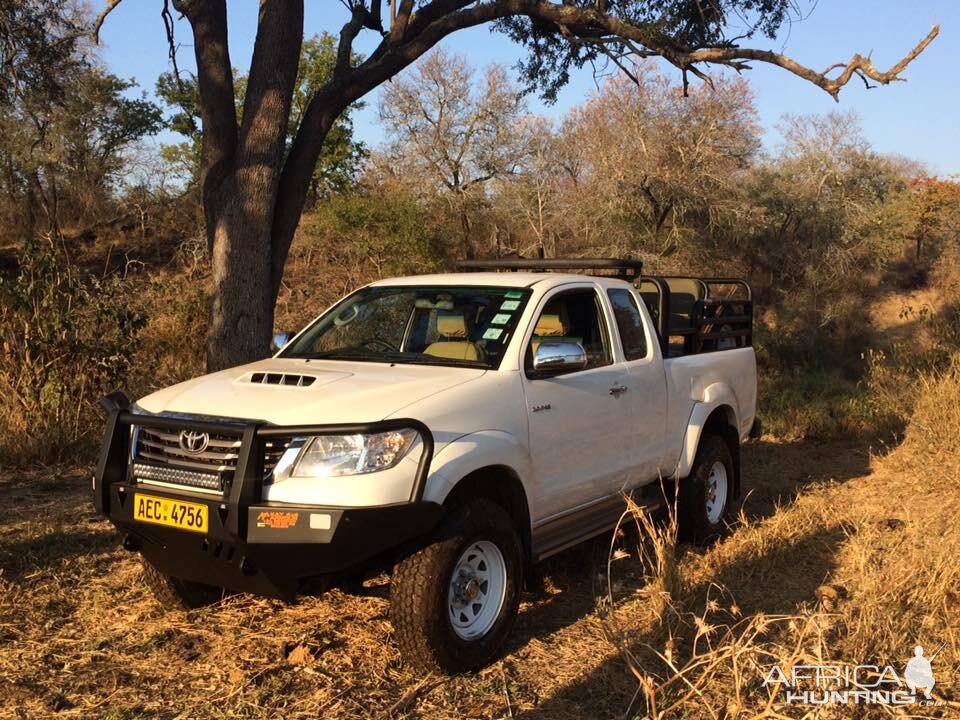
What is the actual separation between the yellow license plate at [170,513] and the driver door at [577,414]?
5.12 feet

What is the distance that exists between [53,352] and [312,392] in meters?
5.43

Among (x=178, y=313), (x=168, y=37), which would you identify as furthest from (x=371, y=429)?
(x=178, y=313)

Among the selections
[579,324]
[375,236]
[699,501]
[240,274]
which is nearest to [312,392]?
[579,324]

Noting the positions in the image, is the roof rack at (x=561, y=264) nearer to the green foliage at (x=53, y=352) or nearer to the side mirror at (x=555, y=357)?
the side mirror at (x=555, y=357)

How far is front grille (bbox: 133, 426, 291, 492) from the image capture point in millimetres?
3747

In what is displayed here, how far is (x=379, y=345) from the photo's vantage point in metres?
4.96

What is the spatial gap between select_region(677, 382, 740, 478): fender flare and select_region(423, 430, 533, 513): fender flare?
1816 mm

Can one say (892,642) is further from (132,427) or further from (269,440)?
(132,427)

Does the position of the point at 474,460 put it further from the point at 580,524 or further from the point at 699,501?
the point at 699,501

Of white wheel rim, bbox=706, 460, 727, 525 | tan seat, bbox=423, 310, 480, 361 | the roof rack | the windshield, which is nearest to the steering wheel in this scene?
the windshield

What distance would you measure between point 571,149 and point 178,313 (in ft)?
43.9

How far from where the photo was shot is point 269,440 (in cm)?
371

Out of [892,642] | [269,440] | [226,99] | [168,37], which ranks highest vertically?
[168,37]

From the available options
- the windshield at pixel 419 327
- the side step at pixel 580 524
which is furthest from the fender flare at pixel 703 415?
the windshield at pixel 419 327
